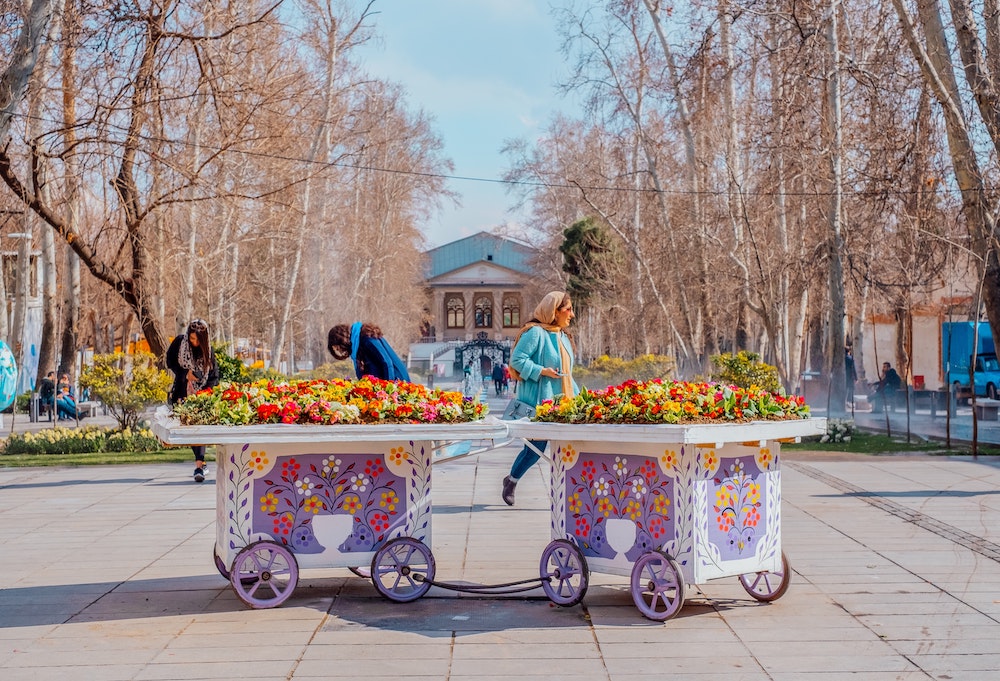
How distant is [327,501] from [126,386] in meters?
12.9

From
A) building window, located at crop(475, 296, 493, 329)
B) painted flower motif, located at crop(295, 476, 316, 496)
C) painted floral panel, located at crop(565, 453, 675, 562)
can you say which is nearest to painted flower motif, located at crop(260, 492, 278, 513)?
painted flower motif, located at crop(295, 476, 316, 496)

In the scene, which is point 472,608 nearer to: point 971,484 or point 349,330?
point 349,330

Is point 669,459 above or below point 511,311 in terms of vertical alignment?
below

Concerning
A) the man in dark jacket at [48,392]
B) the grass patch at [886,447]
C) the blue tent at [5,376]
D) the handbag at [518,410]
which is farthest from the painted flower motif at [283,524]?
the man in dark jacket at [48,392]

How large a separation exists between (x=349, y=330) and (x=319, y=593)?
2.25 metres

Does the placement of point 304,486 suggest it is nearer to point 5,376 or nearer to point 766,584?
point 766,584

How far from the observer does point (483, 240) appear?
118688mm

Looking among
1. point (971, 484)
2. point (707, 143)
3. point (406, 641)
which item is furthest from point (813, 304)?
point (406, 641)

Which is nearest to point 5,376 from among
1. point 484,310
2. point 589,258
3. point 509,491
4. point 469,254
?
point 509,491

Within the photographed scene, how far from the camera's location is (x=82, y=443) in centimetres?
1866

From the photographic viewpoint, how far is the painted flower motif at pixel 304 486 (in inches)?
266

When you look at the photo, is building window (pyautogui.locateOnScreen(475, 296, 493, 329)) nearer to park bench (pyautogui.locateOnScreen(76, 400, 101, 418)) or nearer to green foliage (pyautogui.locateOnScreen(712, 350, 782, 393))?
park bench (pyautogui.locateOnScreen(76, 400, 101, 418))

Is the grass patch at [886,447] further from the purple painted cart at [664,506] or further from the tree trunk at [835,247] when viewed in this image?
the purple painted cart at [664,506]

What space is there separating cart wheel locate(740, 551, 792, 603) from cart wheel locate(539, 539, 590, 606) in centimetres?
95
